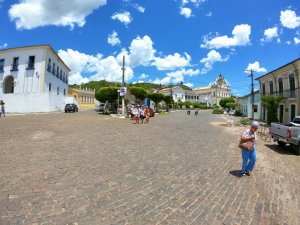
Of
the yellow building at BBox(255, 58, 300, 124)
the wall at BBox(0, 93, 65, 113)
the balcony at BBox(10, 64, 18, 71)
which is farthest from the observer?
the balcony at BBox(10, 64, 18, 71)

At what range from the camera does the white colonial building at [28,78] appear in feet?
93.5

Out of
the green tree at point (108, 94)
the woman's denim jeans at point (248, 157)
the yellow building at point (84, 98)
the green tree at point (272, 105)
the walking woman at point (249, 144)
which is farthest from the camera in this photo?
the yellow building at point (84, 98)

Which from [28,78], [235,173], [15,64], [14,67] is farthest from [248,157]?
[15,64]

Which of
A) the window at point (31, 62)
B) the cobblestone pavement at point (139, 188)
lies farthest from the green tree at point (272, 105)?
the window at point (31, 62)

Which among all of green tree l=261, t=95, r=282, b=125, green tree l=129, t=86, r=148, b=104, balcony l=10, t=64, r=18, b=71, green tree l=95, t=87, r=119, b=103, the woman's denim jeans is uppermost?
balcony l=10, t=64, r=18, b=71

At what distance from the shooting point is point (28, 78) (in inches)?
1179

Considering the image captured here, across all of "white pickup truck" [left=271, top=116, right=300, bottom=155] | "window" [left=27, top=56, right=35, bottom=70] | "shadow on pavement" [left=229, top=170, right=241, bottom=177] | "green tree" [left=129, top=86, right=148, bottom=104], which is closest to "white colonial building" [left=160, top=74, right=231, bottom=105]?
"green tree" [left=129, top=86, right=148, bottom=104]

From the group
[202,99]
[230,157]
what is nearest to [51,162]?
[230,157]

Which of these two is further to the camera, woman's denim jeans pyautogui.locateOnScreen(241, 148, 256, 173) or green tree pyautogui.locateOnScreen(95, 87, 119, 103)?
green tree pyautogui.locateOnScreen(95, 87, 119, 103)

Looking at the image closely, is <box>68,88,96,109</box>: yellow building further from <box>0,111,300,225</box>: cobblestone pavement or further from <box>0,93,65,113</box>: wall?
<box>0,111,300,225</box>: cobblestone pavement

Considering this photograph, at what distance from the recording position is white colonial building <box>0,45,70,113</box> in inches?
1122

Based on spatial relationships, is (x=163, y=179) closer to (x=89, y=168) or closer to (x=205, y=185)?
(x=205, y=185)

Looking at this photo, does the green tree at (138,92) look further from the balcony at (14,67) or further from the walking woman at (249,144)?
the walking woman at (249,144)

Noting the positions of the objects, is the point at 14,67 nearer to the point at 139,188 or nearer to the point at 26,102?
the point at 26,102
